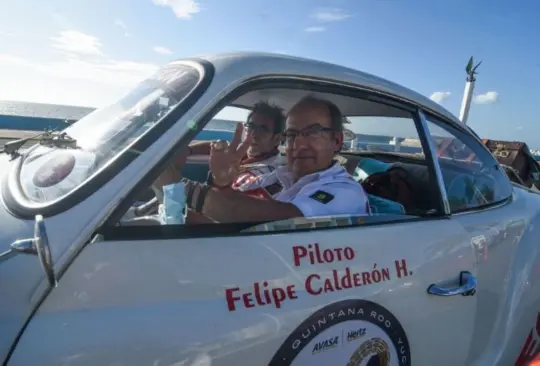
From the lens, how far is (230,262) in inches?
47.6

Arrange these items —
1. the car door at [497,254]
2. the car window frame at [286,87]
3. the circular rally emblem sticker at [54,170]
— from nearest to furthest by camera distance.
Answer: the car window frame at [286,87] < the circular rally emblem sticker at [54,170] < the car door at [497,254]

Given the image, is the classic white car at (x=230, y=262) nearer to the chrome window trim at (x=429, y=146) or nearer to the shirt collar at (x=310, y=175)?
the chrome window trim at (x=429, y=146)

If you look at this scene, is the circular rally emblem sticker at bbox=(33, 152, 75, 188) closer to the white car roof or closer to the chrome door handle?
the white car roof

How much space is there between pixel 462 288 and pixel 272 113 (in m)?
1.60

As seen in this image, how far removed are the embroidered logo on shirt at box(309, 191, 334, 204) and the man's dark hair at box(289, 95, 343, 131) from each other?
0.51 metres

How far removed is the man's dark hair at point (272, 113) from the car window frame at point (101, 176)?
1183mm

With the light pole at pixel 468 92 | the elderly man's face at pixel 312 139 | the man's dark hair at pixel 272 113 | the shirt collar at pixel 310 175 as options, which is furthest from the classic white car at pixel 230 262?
the light pole at pixel 468 92

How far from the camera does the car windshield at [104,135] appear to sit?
1205 mm

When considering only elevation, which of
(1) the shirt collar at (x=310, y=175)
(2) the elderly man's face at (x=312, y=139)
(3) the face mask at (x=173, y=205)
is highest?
(2) the elderly man's face at (x=312, y=139)

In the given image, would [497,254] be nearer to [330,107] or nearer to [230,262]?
[330,107]

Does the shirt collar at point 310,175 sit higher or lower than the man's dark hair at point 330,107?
lower

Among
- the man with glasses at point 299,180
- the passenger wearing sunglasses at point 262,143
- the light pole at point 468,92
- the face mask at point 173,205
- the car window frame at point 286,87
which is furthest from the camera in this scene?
the light pole at point 468,92

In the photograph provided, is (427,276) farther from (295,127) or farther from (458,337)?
(295,127)

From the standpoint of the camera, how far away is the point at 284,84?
1.56m
